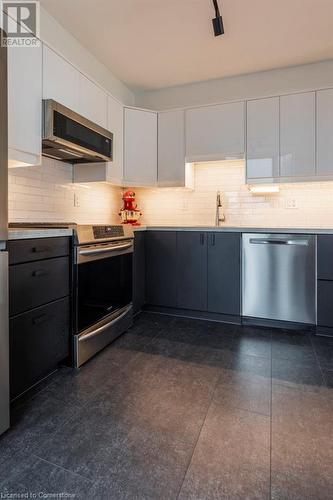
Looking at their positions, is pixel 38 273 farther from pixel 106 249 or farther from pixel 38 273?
pixel 106 249

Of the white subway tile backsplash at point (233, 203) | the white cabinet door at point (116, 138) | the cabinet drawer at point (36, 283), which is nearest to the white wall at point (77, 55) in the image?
the white cabinet door at point (116, 138)

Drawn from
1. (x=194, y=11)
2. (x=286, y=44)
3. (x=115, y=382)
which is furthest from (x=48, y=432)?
(x=286, y=44)

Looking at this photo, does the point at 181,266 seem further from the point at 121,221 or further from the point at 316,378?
the point at 316,378

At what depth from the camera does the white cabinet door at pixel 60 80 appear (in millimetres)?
2018

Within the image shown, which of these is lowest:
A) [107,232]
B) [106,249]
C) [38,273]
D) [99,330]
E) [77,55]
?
[99,330]

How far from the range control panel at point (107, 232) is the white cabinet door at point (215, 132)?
132cm

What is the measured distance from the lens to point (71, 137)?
84.0 inches

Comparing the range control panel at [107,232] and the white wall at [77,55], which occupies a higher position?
the white wall at [77,55]

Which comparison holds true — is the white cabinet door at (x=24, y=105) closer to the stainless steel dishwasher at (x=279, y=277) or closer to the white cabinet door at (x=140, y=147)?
the white cabinet door at (x=140, y=147)

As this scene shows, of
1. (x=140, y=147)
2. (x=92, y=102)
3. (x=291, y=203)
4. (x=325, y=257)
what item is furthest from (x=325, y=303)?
(x=92, y=102)

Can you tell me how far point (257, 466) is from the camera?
116 cm

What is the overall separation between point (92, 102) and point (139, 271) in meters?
1.62

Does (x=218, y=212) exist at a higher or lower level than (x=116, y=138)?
lower

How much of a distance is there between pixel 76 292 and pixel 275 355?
150 centimetres
